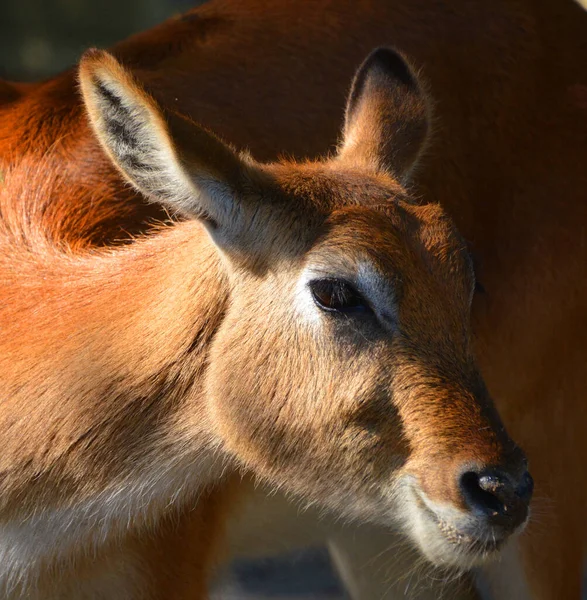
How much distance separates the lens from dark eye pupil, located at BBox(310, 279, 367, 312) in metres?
3.31

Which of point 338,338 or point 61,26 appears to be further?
point 61,26

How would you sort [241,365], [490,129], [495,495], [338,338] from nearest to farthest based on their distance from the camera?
1. [495,495]
2. [338,338]
3. [241,365]
4. [490,129]

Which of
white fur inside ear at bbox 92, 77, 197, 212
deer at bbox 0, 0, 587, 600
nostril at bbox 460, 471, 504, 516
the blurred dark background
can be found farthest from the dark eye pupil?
the blurred dark background

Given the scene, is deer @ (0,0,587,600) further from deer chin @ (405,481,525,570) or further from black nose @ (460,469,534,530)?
black nose @ (460,469,534,530)

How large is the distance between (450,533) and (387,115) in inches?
65.5

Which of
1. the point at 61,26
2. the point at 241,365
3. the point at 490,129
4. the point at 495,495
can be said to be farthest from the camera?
the point at 61,26

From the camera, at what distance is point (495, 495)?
10.7 ft

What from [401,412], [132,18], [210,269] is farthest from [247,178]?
[132,18]

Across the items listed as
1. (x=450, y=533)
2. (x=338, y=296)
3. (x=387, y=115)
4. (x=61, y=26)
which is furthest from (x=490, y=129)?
(x=61, y=26)

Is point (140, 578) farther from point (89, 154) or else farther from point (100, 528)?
point (89, 154)

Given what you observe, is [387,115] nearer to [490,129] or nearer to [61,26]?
[490,129]

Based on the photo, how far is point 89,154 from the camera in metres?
4.73

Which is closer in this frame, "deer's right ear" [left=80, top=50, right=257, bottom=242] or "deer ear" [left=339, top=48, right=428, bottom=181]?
"deer's right ear" [left=80, top=50, right=257, bottom=242]

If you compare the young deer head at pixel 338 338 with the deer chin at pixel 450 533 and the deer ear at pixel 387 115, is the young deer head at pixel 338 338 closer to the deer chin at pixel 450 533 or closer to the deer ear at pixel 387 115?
the deer chin at pixel 450 533
